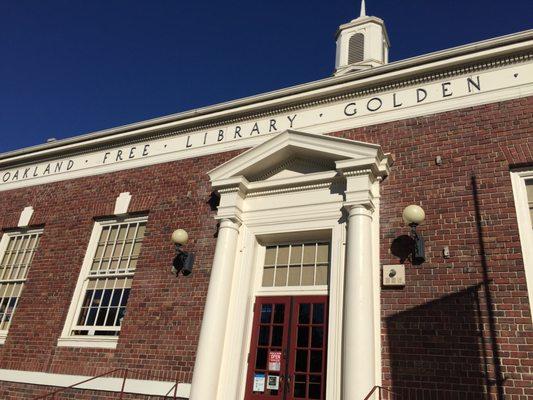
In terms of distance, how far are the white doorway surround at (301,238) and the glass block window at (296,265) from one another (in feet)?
0.45

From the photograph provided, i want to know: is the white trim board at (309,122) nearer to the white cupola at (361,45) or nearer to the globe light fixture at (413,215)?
the globe light fixture at (413,215)

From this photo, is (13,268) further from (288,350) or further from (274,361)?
Result: (288,350)

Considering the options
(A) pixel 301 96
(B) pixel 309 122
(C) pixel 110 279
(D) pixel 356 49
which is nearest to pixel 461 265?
(B) pixel 309 122

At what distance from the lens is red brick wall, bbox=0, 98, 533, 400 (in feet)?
18.3

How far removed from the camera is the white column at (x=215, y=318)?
6656 millimetres

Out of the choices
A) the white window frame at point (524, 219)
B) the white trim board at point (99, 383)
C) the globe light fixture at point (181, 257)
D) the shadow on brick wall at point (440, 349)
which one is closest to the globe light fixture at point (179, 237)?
the globe light fixture at point (181, 257)

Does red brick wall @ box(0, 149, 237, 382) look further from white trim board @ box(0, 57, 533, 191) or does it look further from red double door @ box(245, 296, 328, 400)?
red double door @ box(245, 296, 328, 400)

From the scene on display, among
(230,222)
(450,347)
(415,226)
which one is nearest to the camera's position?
(450,347)

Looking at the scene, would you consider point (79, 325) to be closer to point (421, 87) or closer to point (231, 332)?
point (231, 332)

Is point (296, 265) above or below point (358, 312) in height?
above

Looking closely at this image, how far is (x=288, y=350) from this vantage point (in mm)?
6781

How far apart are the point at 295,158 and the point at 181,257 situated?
2.69 m

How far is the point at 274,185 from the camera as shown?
793 cm

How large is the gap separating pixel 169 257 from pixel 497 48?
653 cm
